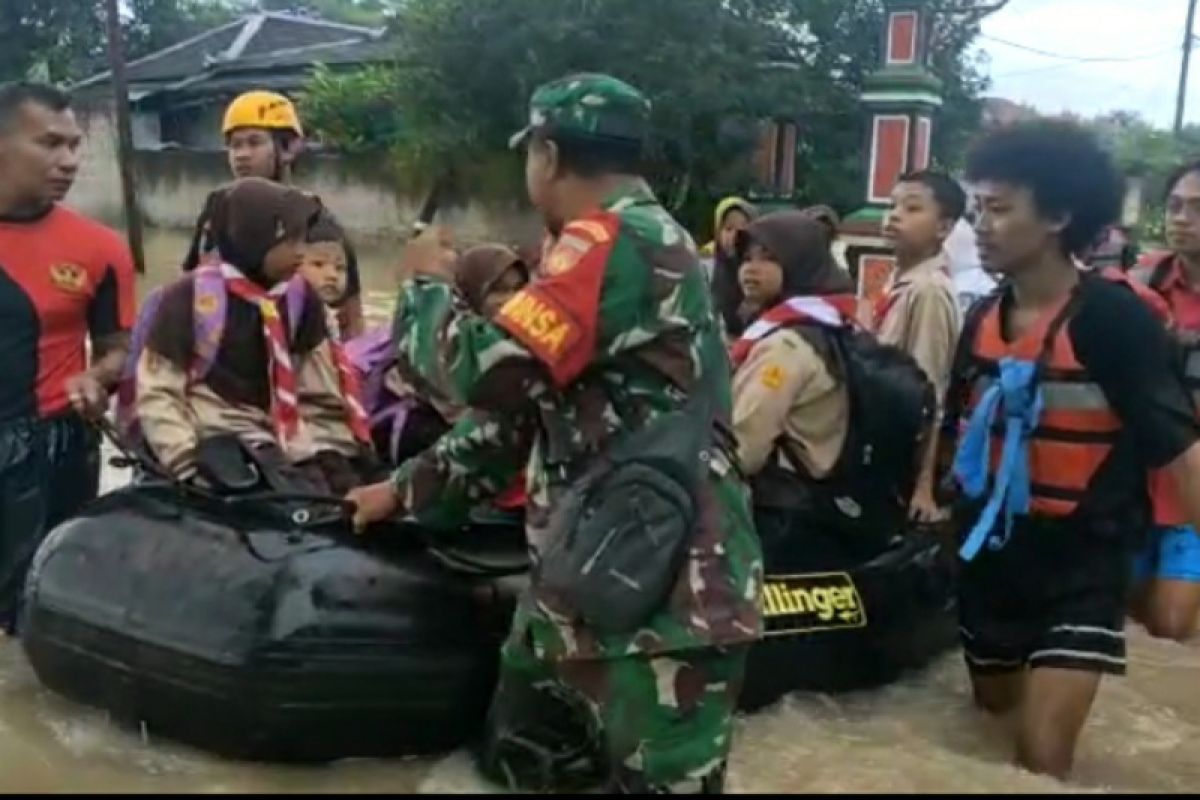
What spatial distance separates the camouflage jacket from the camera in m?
2.70

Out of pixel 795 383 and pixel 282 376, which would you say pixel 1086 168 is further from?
pixel 282 376

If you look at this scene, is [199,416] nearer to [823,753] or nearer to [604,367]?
[604,367]

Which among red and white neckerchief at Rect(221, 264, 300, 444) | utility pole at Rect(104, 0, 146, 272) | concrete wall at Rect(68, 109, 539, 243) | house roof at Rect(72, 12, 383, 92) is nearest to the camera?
red and white neckerchief at Rect(221, 264, 300, 444)

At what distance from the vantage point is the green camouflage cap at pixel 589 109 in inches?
113

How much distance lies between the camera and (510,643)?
3154 millimetres

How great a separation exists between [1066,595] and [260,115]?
3.08 m

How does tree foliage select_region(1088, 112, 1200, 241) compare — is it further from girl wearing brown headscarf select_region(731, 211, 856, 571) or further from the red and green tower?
girl wearing brown headscarf select_region(731, 211, 856, 571)

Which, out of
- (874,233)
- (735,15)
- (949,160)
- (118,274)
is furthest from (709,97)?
(118,274)

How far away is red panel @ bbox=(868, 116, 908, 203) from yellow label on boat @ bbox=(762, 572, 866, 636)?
10648mm

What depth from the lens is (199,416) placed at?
12.9ft

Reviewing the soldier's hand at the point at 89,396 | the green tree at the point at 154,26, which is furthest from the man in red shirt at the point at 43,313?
the green tree at the point at 154,26

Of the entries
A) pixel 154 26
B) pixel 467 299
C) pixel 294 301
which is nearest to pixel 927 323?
pixel 467 299

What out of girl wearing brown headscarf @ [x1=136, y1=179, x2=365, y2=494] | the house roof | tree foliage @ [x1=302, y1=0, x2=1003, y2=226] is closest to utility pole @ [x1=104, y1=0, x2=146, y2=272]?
tree foliage @ [x1=302, y1=0, x2=1003, y2=226]

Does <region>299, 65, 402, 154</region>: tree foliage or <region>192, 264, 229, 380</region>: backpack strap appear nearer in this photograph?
<region>192, 264, 229, 380</region>: backpack strap
